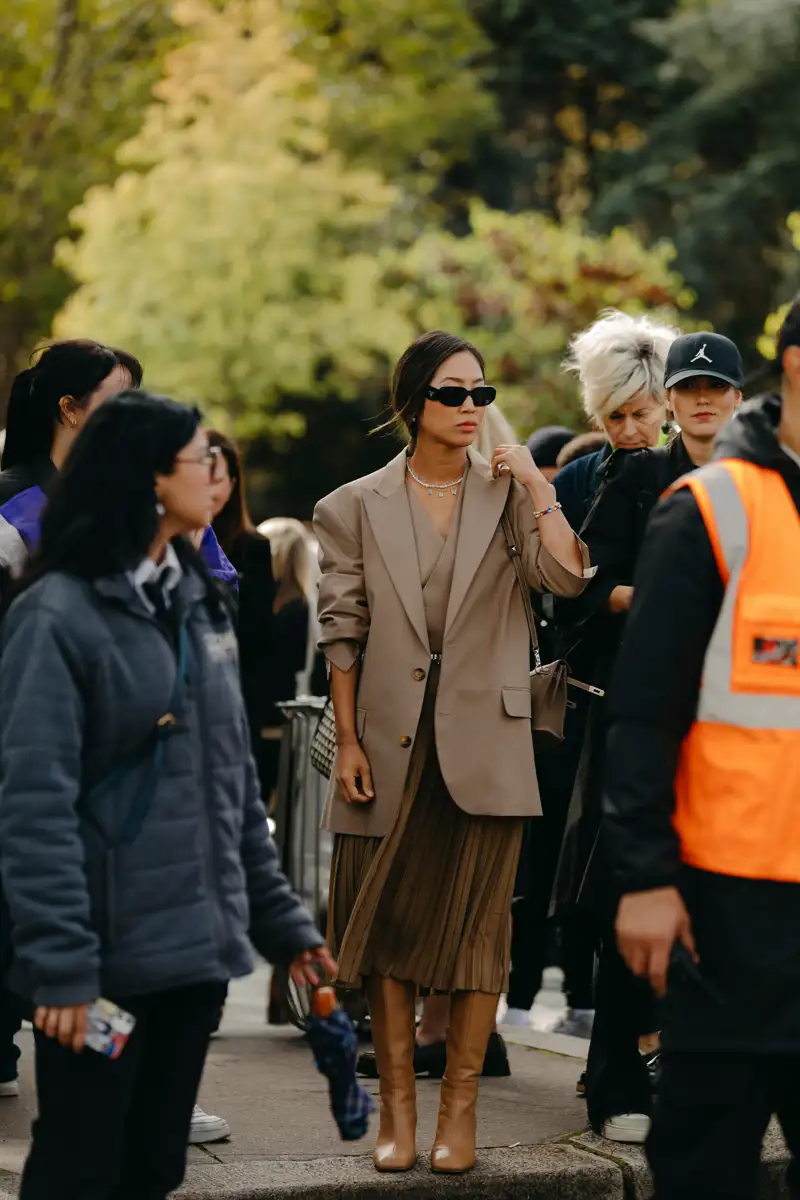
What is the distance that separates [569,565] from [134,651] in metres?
1.96

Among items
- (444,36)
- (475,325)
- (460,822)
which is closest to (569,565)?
(460,822)

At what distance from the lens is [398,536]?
17.6ft

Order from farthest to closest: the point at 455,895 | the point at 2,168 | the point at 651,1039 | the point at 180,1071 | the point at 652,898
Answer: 1. the point at 2,168
2. the point at 651,1039
3. the point at 455,895
4. the point at 180,1071
5. the point at 652,898

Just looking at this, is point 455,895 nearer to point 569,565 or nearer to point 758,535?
point 569,565

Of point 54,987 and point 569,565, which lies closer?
point 54,987

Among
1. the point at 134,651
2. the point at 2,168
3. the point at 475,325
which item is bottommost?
the point at 475,325

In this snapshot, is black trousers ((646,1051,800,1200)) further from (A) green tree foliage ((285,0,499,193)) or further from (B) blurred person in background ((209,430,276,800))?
(A) green tree foliage ((285,0,499,193))

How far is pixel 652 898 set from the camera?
3.33 meters

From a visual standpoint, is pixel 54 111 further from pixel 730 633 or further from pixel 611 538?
pixel 730 633

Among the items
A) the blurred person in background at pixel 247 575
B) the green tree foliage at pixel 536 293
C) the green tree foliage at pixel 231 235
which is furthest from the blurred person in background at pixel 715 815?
the green tree foliage at pixel 231 235

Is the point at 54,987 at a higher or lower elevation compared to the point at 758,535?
lower

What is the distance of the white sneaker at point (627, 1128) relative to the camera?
17.7 ft

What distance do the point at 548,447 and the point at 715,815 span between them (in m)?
5.15

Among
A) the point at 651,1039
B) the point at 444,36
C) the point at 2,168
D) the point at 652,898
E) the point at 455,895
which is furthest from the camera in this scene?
the point at 444,36
